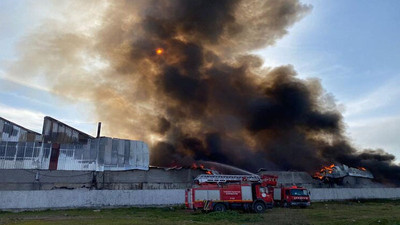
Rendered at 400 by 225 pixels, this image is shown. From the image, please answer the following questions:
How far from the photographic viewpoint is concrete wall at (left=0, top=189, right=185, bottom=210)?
26.0 m

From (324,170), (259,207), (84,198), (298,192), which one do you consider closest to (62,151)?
(84,198)

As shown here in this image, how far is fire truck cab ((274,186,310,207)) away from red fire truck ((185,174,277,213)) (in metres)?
5.13

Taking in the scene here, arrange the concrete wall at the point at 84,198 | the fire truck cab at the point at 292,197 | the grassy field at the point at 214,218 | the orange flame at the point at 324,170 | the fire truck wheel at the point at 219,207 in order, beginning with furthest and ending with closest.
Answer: the orange flame at the point at 324,170, the fire truck cab at the point at 292,197, the concrete wall at the point at 84,198, the fire truck wheel at the point at 219,207, the grassy field at the point at 214,218

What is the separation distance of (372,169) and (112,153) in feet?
141

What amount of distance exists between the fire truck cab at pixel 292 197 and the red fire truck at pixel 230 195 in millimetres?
5126

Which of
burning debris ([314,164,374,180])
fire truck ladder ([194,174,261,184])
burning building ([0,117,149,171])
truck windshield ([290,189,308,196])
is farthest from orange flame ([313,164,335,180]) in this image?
burning building ([0,117,149,171])

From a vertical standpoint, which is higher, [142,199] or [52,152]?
[52,152]

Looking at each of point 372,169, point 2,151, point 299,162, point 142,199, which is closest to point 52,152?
point 2,151

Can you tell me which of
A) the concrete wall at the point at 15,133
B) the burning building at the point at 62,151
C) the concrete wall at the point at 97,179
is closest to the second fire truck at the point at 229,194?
the concrete wall at the point at 97,179

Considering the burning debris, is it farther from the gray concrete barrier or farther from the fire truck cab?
the fire truck cab

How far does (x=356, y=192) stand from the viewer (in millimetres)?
38312

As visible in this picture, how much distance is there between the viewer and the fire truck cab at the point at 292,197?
2822 cm

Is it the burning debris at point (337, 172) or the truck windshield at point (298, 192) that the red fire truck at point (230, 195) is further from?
the burning debris at point (337, 172)

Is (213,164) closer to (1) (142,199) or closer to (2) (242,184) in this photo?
(1) (142,199)
